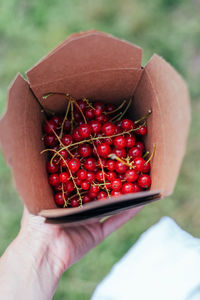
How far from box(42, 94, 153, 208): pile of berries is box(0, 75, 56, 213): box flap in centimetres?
4

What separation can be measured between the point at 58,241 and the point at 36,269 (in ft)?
0.30

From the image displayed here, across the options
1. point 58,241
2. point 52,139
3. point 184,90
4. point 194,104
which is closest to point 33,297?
point 58,241

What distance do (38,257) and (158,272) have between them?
32 cm

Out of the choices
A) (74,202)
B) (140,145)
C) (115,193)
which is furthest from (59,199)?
(140,145)

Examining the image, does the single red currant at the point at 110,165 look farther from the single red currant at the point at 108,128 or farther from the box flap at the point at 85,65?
the box flap at the point at 85,65

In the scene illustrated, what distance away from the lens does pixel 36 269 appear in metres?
0.88

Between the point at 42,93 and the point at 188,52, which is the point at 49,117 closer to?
the point at 42,93

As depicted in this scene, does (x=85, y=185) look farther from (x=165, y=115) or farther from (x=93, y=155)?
(x=165, y=115)

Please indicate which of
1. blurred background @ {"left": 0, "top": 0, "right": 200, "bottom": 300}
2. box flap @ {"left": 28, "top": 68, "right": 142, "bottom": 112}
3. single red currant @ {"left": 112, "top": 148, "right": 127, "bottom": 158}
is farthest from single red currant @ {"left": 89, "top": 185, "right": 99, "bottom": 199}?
blurred background @ {"left": 0, "top": 0, "right": 200, "bottom": 300}

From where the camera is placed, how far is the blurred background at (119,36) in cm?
131

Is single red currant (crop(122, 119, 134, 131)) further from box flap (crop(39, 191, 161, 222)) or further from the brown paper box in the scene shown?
box flap (crop(39, 191, 161, 222))

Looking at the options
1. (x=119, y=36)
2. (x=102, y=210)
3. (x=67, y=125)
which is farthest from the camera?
(x=119, y=36)

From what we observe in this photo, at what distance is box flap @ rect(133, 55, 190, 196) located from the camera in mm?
662

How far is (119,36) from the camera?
1432 millimetres
